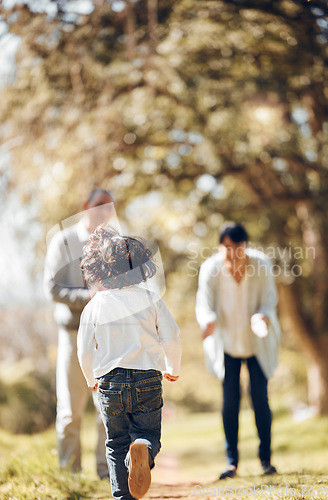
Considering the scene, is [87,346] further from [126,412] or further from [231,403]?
[231,403]

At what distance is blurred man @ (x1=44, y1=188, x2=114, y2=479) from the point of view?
152 inches

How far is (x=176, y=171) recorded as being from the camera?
9688 millimetres

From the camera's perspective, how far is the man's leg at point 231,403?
4164mm

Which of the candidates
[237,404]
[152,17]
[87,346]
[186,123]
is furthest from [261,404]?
[186,123]

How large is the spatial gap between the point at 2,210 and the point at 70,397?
10.1 feet

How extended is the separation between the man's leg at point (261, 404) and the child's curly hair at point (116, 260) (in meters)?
1.54

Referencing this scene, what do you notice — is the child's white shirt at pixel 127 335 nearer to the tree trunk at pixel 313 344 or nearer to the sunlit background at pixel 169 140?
the sunlit background at pixel 169 140

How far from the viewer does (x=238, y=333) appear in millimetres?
4125

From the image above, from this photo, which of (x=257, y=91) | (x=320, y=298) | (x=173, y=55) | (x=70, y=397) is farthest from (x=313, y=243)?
(x=70, y=397)

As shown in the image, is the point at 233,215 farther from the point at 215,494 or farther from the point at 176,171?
the point at 215,494

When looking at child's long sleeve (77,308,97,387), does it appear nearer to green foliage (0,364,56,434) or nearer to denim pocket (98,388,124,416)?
A: denim pocket (98,388,124,416)

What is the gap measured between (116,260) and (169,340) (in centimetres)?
49

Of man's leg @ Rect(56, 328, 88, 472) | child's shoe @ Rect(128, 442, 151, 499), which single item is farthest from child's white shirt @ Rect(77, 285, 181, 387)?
man's leg @ Rect(56, 328, 88, 472)

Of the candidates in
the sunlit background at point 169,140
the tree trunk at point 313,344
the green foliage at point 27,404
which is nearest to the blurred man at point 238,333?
the sunlit background at point 169,140
